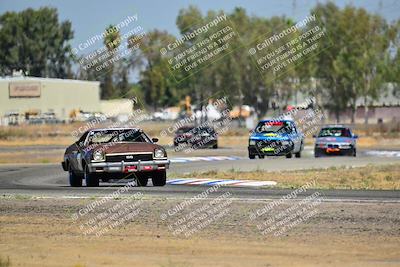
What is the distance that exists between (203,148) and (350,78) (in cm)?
4001

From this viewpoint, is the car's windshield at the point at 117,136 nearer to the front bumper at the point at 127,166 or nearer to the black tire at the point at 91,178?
the black tire at the point at 91,178

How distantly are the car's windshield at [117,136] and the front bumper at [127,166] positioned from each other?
943 millimetres

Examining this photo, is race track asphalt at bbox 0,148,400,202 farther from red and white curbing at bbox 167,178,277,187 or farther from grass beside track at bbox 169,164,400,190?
grass beside track at bbox 169,164,400,190

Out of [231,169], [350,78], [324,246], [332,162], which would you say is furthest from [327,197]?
[350,78]

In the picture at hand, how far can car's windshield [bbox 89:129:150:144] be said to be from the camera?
22203mm

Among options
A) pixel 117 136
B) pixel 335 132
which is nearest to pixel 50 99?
pixel 335 132

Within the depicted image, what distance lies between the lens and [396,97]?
91625 millimetres

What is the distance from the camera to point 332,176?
2755 cm

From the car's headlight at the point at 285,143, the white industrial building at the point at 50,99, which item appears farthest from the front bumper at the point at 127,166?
the white industrial building at the point at 50,99

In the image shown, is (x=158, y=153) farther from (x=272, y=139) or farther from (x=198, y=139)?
(x=198, y=139)

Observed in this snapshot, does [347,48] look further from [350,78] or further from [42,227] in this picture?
[42,227]

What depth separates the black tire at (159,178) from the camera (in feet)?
73.9

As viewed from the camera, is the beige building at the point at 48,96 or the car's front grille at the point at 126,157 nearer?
the car's front grille at the point at 126,157

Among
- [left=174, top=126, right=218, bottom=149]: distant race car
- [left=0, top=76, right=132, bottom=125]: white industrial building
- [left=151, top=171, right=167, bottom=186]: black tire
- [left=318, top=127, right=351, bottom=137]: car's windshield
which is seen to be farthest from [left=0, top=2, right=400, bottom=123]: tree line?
[left=151, top=171, right=167, bottom=186]: black tire
